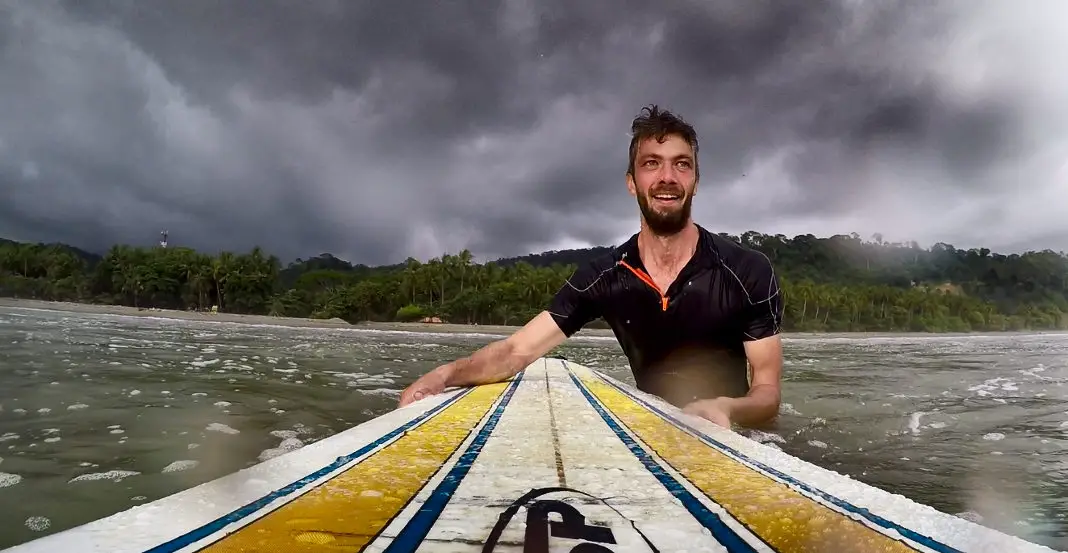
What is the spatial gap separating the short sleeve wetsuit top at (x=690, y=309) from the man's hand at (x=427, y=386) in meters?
0.91

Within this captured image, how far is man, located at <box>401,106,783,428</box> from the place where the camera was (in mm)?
3207

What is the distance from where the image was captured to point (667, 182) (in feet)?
10.6

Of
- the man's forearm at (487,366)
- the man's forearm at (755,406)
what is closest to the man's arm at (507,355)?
the man's forearm at (487,366)

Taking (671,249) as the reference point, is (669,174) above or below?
above

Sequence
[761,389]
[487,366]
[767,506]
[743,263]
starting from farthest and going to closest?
[487,366], [743,263], [761,389], [767,506]

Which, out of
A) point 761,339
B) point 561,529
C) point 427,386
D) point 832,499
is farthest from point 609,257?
point 561,529

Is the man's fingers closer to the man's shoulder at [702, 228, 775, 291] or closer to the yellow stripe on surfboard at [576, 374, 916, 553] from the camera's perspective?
the yellow stripe on surfboard at [576, 374, 916, 553]

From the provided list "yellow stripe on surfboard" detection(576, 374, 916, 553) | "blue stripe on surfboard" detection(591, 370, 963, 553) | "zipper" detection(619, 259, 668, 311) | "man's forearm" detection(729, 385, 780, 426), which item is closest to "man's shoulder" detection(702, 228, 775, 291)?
"zipper" detection(619, 259, 668, 311)

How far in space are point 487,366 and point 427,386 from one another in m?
0.55

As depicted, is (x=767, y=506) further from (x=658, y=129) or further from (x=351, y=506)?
(x=658, y=129)

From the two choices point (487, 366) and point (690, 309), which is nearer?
point (690, 309)

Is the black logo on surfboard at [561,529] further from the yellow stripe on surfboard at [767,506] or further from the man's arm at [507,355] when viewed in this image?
the man's arm at [507,355]

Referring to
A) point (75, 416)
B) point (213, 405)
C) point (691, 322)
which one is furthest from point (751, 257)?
point (75, 416)

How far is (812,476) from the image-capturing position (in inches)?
63.6
